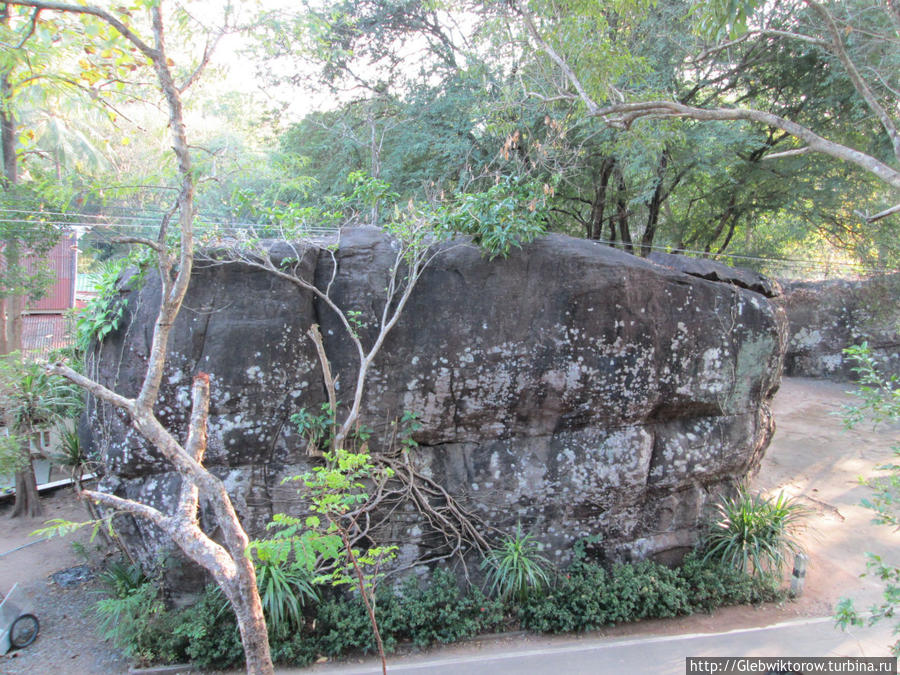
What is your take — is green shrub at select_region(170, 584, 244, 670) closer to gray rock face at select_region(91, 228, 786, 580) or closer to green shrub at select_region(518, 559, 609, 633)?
gray rock face at select_region(91, 228, 786, 580)

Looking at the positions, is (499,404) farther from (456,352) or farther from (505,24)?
(505,24)

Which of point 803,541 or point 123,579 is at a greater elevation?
point 803,541

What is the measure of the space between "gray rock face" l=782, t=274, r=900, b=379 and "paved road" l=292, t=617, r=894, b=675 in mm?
9588

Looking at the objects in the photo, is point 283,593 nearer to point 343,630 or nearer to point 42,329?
point 343,630

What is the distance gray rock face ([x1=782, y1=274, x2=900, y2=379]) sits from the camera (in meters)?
12.5

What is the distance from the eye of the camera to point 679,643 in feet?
16.8

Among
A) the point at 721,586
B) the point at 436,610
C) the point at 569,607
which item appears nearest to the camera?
the point at 436,610

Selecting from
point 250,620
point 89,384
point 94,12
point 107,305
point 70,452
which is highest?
point 94,12

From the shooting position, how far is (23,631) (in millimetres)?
5074

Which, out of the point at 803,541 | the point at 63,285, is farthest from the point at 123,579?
the point at 63,285

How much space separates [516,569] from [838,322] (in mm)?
11849

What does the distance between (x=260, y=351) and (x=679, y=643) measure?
4.85m

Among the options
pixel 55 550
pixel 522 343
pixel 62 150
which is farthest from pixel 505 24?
pixel 62 150

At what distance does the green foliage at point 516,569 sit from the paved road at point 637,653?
50 centimetres
